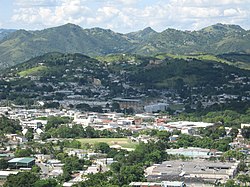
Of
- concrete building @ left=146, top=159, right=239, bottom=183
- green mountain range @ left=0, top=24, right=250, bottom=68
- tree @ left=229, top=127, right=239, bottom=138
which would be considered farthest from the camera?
green mountain range @ left=0, top=24, right=250, bottom=68

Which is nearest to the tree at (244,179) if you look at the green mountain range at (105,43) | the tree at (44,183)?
the tree at (44,183)

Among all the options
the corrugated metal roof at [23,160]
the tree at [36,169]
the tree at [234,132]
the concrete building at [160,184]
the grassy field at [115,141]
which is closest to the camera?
the concrete building at [160,184]

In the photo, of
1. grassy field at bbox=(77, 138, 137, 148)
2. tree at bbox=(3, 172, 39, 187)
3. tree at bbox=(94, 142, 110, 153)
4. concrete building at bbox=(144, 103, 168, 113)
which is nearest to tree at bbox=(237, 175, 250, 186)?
tree at bbox=(94, 142, 110, 153)

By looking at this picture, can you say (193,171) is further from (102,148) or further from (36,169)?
(36,169)

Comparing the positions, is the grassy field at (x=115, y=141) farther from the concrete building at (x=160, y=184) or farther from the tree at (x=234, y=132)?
the concrete building at (x=160, y=184)

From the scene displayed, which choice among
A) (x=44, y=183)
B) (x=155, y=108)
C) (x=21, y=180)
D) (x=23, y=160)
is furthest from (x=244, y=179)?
(x=155, y=108)

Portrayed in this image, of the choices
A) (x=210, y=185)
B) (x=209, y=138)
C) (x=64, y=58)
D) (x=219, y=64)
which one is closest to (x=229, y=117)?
(x=209, y=138)

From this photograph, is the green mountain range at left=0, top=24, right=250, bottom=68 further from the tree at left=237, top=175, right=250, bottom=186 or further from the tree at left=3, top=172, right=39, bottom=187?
the tree at left=3, top=172, right=39, bottom=187

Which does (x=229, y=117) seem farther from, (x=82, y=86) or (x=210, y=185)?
(x=82, y=86)
